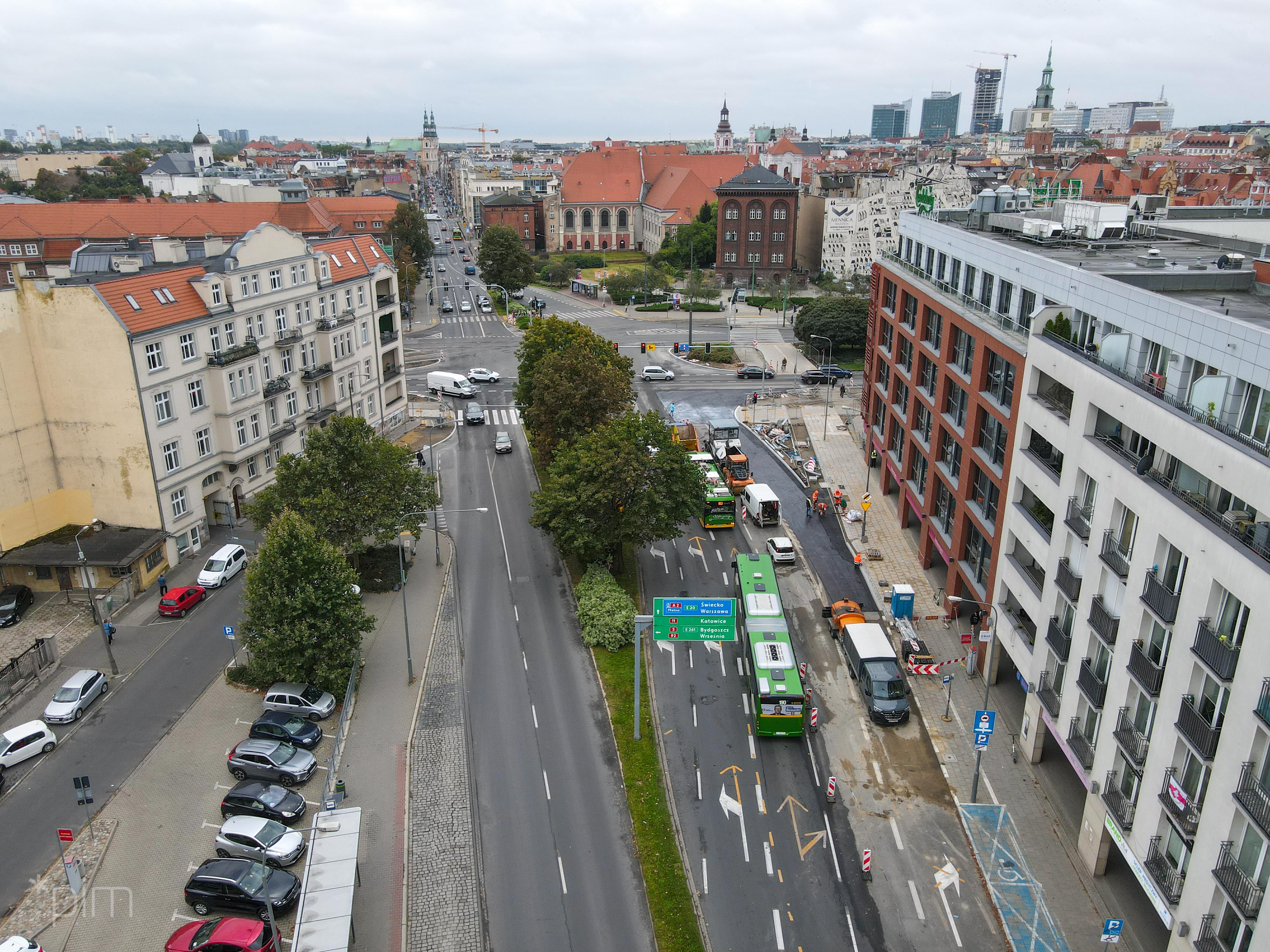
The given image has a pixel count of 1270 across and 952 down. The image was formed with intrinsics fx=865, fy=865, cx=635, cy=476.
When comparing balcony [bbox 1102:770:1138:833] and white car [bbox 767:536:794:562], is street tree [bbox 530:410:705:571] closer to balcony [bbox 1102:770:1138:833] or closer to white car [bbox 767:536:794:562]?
white car [bbox 767:536:794:562]

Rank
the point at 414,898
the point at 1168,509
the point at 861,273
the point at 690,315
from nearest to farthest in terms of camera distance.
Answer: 1. the point at 1168,509
2. the point at 414,898
3. the point at 690,315
4. the point at 861,273

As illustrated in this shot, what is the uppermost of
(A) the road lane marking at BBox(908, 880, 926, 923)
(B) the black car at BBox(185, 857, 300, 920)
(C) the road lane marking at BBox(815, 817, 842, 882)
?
(B) the black car at BBox(185, 857, 300, 920)

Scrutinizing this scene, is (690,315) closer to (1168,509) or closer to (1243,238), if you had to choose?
(1243,238)

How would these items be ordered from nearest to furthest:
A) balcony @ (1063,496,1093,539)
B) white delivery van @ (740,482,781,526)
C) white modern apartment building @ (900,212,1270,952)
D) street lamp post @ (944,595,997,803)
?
1. white modern apartment building @ (900,212,1270,952)
2. balcony @ (1063,496,1093,539)
3. street lamp post @ (944,595,997,803)
4. white delivery van @ (740,482,781,526)

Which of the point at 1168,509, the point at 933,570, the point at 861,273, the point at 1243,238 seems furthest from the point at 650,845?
the point at 861,273

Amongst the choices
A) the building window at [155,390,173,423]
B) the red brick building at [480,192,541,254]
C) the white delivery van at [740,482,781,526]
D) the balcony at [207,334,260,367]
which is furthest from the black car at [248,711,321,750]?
the red brick building at [480,192,541,254]

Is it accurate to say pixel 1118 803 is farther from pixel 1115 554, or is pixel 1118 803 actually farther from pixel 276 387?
pixel 276 387
